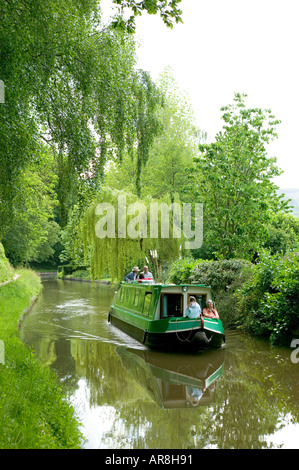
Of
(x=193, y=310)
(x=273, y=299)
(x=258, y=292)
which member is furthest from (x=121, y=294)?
(x=273, y=299)

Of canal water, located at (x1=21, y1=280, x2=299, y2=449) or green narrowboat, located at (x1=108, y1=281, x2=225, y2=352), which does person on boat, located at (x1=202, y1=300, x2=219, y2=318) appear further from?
canal water, located at (x1=21, y1=280, x2=299, y2=449)

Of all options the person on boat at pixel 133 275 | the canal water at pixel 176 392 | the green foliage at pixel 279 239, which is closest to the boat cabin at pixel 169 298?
the canal water at pixel 176 392

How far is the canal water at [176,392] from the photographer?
5.59 meters

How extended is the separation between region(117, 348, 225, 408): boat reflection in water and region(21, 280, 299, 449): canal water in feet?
0.06

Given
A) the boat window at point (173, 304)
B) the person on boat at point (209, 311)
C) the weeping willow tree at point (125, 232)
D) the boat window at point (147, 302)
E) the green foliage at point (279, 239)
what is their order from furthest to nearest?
the green foliage at point (279, 239)
the weeping willow tree at point (125, 232)
the boat window at point (147, 302)
the boat window at point (173, 304)
the person on boat at point (209, 311)

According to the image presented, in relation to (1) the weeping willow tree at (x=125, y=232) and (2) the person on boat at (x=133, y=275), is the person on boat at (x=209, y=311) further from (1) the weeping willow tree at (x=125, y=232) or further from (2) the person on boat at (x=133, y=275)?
(1) the weeping willow tree at (x=125, y=232)

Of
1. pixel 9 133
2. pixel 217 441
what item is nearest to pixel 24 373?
pixel 217 441

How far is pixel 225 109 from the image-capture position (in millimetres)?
19156

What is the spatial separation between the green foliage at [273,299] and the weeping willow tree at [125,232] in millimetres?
6133

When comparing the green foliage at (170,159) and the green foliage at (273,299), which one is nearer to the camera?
the green foliage at (273,299)

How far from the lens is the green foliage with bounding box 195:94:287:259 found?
59.4 ft

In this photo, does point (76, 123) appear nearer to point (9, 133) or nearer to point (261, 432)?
point (9, 133)
